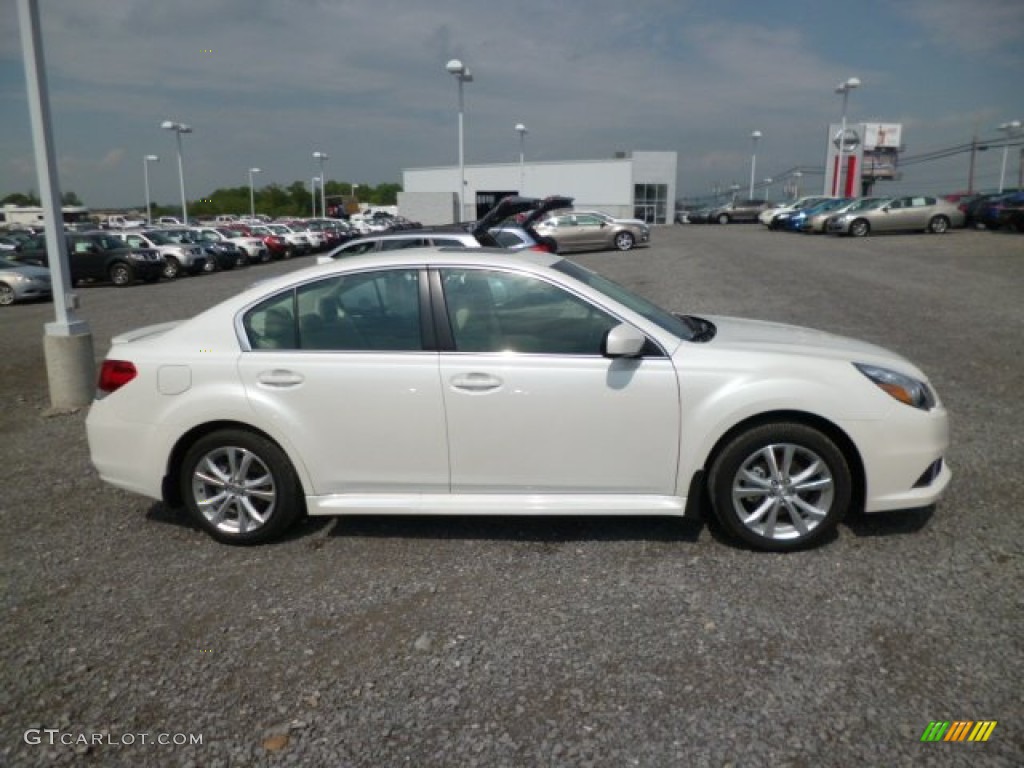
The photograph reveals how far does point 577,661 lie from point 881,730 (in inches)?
44.4

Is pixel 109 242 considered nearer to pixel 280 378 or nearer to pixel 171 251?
pixel 171 251

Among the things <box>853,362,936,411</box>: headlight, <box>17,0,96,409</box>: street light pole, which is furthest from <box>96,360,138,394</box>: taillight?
<box>853,362,936,411</box>: headlight

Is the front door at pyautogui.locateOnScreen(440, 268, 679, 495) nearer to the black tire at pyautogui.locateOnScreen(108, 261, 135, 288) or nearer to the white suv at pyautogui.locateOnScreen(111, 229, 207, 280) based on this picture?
the black tire at pyautogui.locateOnScreen(108, 261, 135, 288)

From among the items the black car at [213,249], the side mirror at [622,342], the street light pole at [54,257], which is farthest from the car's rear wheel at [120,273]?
the side mirror at [622,342]

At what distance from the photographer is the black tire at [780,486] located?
153 inches

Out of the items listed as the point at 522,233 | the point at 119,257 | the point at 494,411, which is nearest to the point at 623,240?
the point at 522,233

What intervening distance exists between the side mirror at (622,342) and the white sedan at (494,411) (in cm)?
1

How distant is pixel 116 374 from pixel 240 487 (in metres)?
0.95

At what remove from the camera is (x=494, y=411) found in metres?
3.93

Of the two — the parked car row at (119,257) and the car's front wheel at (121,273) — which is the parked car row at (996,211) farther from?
the car's front wheel at (121,273)

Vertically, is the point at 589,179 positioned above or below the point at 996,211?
above

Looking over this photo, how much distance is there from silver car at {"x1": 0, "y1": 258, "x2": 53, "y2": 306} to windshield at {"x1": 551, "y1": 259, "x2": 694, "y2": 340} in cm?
1830

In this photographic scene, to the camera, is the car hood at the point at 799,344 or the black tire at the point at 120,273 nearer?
→ the car hood at the point at 799,344

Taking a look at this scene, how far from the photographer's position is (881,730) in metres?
2.69
